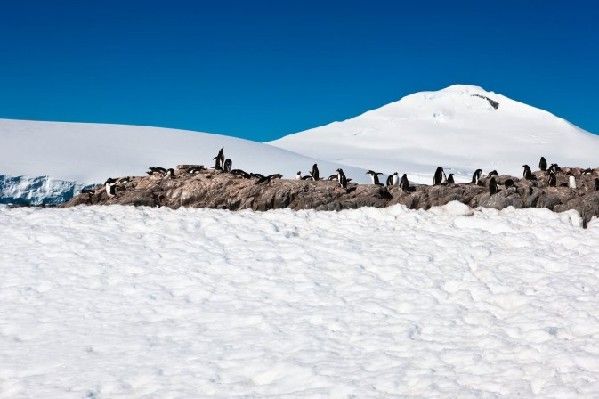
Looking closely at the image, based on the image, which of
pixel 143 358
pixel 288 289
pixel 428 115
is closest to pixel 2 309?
pixel 143 358

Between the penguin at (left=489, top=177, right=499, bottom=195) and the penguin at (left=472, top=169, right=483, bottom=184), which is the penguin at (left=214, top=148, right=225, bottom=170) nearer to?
the penguin at (left=472, top=169, right=483, bottom=184)

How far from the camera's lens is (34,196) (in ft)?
152

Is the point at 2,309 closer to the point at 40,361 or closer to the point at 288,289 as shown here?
the point at 40,361

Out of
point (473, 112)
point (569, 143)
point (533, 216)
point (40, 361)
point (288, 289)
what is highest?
point (473, 112)

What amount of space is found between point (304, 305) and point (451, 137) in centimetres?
14280

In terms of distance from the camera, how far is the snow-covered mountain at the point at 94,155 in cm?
4681

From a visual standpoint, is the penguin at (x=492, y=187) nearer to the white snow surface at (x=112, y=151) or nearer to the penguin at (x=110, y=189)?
the penguin at (x=110, y=189)

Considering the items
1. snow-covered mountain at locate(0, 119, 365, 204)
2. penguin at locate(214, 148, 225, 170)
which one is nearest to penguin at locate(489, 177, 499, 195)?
penguin at locate(214, 148, 225, 170)

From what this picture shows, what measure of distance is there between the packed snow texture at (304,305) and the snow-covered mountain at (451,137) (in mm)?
75642

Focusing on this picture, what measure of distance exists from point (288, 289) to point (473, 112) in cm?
17698

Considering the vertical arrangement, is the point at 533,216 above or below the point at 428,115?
below

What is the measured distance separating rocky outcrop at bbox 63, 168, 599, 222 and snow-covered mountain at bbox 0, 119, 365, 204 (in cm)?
2918

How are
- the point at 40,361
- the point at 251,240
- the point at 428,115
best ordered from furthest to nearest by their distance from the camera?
the point at 428,115
the point at 251,240
the point at 40,361

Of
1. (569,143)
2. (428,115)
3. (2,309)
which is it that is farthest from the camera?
(428,115)
